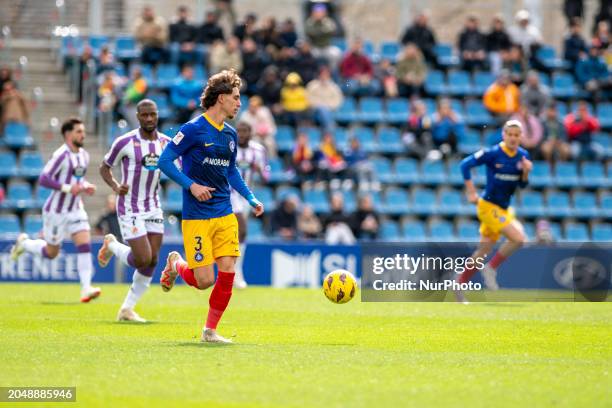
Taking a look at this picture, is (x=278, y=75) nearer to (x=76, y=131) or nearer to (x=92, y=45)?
(x=92, y=45)

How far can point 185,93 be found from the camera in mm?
26438

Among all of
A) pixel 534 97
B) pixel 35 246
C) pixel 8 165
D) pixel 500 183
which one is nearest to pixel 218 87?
pixel 35 246

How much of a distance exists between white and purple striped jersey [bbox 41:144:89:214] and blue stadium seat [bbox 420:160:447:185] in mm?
11695

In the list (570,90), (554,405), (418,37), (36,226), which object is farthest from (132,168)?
(570,90)

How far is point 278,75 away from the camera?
92.3 ft

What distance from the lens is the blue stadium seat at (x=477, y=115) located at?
29656 millimetres

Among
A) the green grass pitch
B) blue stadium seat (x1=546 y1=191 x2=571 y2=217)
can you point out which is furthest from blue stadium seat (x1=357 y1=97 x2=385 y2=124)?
the green grass pitch

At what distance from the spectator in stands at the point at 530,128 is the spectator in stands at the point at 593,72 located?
3.07m

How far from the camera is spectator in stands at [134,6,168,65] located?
27500 millimetres

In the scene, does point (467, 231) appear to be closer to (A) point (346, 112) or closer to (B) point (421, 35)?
(A) point (346, 112)

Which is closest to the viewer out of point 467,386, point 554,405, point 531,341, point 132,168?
point 554,405

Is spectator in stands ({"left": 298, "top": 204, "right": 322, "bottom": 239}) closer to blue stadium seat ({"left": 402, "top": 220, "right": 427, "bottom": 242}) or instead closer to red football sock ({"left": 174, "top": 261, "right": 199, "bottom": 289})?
blue stadium seat ({"left": 402, "top": 220, "right": 427, "bottom": 242})

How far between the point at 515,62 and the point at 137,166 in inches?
691

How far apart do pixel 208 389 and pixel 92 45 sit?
2023 cm
